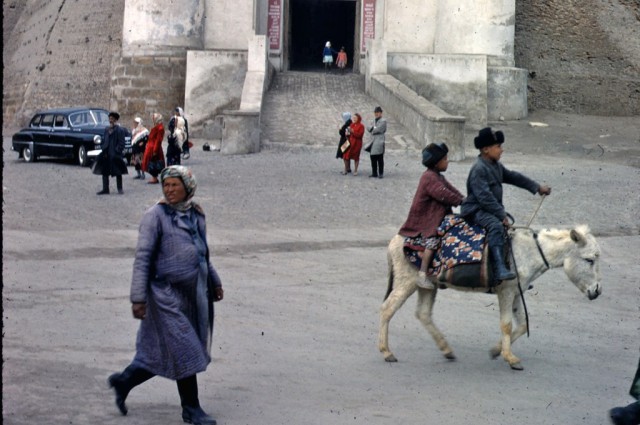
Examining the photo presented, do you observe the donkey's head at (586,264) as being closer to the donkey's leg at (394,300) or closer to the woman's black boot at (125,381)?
the donkey's leg at (394,300)

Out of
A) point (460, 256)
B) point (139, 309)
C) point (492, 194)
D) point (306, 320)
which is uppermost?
point (492, 194)

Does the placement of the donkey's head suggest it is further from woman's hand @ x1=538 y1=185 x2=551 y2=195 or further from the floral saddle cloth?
the floral saddle cloth

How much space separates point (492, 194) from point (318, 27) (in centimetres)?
3877

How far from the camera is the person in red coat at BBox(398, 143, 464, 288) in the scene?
9023 millimetres

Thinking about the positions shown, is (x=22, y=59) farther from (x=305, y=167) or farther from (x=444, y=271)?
(x=444, y=271)

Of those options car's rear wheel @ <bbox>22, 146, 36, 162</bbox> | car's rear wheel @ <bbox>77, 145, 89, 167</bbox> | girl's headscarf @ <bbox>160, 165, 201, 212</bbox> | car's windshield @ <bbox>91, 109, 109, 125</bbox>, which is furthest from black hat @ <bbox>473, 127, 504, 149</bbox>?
car's rear wheel @ <bbox>22, 146, 36, 162</bbox>

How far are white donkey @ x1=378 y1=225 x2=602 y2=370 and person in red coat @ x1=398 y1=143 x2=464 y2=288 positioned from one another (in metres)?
0.16

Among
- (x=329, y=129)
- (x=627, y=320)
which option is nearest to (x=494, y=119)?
(x=329, y=129)

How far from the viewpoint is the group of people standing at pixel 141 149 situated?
19.4 metres

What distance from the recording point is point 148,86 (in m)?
34.6

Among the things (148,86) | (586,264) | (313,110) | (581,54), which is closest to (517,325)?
(586,264)

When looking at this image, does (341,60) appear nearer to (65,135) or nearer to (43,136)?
(43,136)

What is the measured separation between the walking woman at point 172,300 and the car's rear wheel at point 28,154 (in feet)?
65.9

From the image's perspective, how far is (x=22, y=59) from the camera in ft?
147
